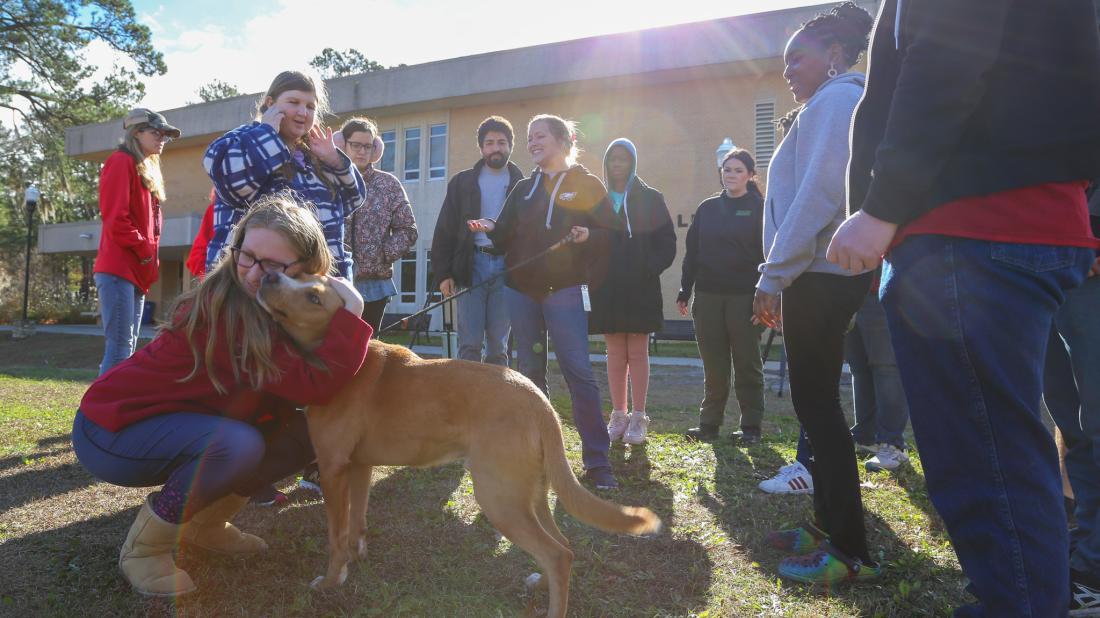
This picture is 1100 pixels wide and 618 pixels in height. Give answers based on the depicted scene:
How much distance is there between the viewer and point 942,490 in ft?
5.28

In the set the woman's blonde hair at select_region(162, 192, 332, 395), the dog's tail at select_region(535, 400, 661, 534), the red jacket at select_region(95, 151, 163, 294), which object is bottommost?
the dog's tail at select_region(535, 400, 661, 534)

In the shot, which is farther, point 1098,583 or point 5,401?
point 5,401

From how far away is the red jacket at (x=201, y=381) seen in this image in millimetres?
2406

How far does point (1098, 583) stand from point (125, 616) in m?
3.54

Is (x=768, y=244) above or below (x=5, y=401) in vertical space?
above

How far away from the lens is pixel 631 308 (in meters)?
4.97

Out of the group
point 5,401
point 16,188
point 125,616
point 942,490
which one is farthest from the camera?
point 16,188

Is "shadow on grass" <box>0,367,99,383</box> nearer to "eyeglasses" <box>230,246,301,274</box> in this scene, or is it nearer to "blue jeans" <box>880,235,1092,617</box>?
"eyeglasses" <box>230,246,301,274</box>

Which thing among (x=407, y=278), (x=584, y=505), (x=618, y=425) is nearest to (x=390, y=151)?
(x=407, y=278)

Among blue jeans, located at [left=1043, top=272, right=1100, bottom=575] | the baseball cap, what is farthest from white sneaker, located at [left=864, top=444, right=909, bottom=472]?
the baseball cap

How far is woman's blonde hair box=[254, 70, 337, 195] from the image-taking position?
3.17m

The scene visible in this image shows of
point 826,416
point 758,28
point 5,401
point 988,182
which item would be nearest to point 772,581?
point 826,416

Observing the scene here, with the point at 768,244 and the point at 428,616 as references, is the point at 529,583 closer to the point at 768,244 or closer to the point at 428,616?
the point at 428,616

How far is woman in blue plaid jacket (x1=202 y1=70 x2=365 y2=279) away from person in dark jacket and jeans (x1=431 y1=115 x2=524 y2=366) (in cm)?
156
